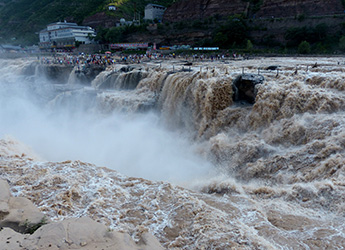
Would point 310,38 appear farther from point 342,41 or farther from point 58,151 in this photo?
point 58,151

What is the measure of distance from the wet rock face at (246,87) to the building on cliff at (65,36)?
4958 centimetres

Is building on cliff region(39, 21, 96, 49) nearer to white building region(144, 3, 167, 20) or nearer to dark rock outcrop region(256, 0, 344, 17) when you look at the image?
white building region(144, 3, 167, 20)

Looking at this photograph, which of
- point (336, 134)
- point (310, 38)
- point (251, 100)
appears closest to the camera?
point (336, 134)

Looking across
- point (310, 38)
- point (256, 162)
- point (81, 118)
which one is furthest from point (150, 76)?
point (310, 38)

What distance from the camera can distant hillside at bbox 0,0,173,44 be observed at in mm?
71625

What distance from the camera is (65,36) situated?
60.1m

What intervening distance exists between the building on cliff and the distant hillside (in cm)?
758

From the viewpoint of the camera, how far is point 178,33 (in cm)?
4919

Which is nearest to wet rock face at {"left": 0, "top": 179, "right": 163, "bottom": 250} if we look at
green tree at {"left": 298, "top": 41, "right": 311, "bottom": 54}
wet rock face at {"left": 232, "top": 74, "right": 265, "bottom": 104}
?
wet rock face at {"left": 232, "top": 74, "right": 265, "bottom": 104}

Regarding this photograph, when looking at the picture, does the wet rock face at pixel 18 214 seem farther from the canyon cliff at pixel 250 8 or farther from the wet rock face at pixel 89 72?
the canyon cliff at pixel 250 8

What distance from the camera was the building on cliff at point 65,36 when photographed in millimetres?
57875

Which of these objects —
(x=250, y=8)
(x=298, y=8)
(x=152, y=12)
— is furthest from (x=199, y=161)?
(x=152, y=12)

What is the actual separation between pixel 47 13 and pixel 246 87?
82384mm

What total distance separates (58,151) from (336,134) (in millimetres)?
12402
